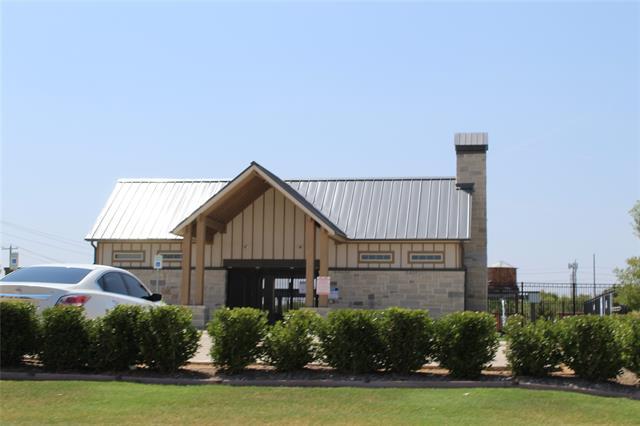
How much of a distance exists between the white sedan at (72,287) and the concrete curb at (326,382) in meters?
1.26

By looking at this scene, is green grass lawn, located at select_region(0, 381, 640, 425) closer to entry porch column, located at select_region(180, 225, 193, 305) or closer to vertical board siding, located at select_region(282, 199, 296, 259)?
entry porch column, located at select_region(180, 225, 193, 305)

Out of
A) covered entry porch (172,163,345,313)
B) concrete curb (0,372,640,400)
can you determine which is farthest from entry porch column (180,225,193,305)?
concrete curb (0,372,640,400)

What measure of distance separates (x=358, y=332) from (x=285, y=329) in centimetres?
108

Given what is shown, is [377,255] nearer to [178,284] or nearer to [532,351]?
[178,284]

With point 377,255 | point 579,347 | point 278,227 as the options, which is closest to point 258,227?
point 278,227

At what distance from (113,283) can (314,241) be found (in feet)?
37.7

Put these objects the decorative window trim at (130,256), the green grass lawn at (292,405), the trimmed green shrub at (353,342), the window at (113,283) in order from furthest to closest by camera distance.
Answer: the decorative window trim at (130,256) → the window at (113,283) → the trimmed green shrub at (353,342) → the green grass lawn at (292,405)

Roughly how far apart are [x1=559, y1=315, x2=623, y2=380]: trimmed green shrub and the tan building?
1276cm

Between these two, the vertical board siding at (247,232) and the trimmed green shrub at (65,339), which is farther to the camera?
the vertical board siding at (247,232)

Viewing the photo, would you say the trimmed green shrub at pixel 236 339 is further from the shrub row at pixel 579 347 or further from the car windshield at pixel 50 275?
the shrub row at pixel 579 347

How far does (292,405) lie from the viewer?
9.71 m

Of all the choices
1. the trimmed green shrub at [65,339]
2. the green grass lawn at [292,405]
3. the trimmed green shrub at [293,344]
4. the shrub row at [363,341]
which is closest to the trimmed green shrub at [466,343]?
the shrub row at [363,341]

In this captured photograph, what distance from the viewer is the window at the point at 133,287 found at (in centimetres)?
1339

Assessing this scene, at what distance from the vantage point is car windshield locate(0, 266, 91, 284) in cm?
1250
